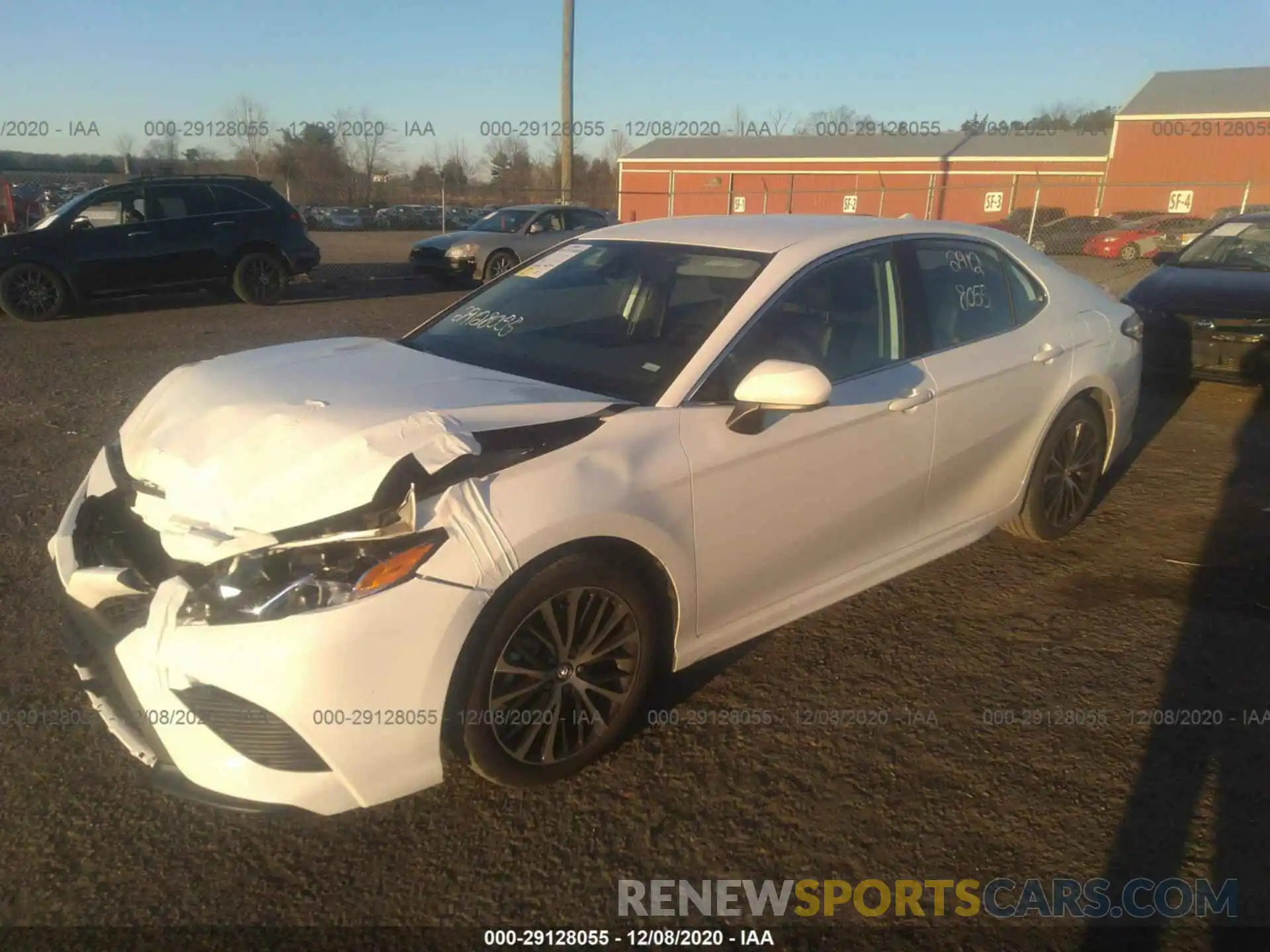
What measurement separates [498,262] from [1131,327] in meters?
12.7

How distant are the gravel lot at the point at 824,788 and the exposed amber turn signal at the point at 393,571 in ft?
2.62

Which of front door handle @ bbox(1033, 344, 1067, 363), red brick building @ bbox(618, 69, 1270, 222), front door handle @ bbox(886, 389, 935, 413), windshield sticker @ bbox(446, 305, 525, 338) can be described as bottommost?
front door handle @ bbox(886, 389, 935, 413)

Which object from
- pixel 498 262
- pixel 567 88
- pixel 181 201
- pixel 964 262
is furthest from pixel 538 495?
pixel 567 88

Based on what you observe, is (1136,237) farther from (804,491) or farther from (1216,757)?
(804,491)

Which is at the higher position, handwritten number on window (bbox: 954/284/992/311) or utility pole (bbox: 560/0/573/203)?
utility pole (bbox: 560/0/573/203)

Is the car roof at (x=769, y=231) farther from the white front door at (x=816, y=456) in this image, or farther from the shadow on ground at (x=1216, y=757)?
the shadow on ground at (x=1216, y=757)

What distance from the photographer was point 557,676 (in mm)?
2680

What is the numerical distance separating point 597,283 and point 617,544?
4.88 ft

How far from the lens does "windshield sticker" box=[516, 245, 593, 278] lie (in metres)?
4.04

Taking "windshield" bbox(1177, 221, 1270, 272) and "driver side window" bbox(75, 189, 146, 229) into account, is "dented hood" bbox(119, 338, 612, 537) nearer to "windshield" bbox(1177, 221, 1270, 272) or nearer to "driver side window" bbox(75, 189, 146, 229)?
"windshield" bbox(1177, 221, 1270, 272)

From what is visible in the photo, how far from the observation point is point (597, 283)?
379cm

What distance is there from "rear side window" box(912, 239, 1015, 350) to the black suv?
11305 millimetres

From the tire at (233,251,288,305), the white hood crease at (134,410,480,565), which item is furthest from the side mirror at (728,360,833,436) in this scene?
the tire at (233,251,288,305)

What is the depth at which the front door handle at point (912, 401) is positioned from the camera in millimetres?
3463
